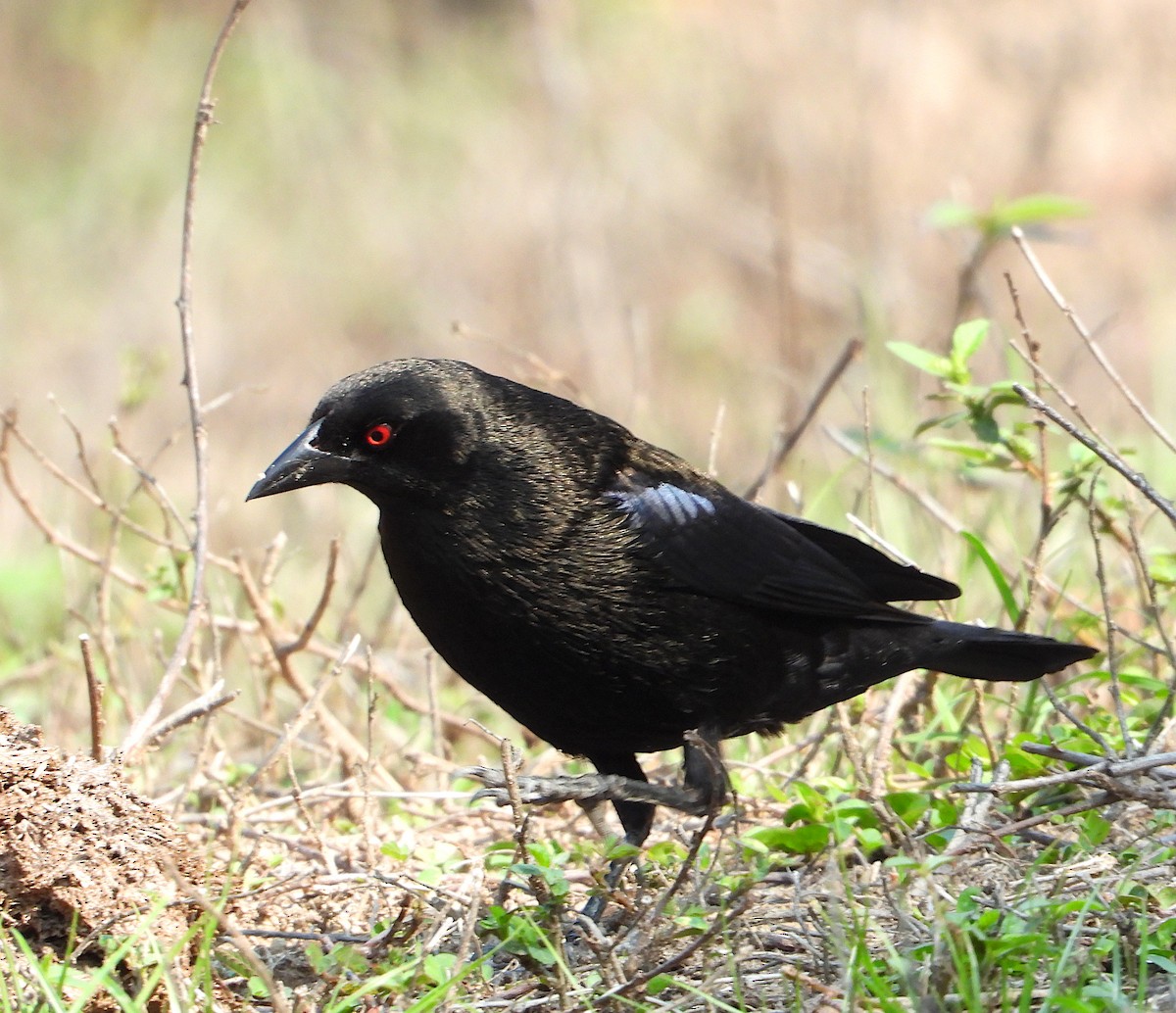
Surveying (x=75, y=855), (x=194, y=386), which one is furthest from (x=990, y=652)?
(x=75, y=855)

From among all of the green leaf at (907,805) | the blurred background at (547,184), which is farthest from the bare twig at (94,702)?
the blurred background at (547,184)

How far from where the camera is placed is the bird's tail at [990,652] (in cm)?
396

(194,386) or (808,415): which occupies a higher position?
(808,415)

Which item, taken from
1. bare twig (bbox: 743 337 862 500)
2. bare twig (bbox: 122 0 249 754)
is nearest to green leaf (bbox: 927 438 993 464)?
bare twig (bbox: 743 337 862 500)

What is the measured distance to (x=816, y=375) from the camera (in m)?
8.87

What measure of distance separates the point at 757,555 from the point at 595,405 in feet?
12.0

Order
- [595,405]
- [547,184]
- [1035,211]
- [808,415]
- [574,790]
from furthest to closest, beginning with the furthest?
[547,184], [595,405], [1035,211], [808,415], [574,790]

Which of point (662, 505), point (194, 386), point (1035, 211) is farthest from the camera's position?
point (1035, 211)

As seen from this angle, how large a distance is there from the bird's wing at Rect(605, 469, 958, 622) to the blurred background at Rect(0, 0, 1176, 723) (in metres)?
5.10

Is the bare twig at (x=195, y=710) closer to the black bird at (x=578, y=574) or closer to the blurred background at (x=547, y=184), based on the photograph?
the black bird at (x=578, y=574)

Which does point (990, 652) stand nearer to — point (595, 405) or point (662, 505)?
point (662, 505)

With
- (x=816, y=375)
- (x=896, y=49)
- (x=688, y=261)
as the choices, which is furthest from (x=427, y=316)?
(x=896, y=49)

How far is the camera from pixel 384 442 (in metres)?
3.56

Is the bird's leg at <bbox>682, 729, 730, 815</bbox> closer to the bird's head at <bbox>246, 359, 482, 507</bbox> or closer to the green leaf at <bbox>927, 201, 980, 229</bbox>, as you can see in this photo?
the bird's head at <bbox>246, 359, 482, 507</bbox>
